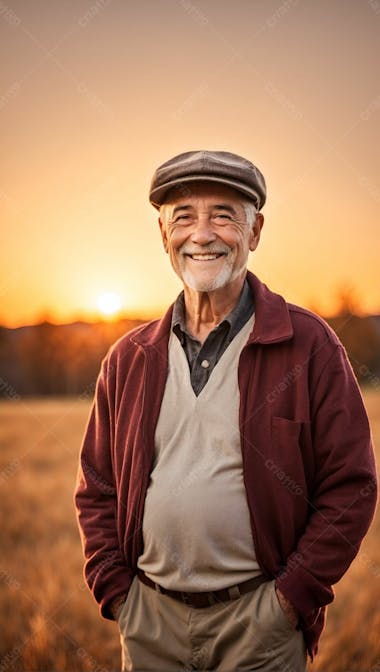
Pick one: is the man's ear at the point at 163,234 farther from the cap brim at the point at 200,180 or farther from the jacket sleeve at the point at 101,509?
the jacket sleeve at the point at 101,509

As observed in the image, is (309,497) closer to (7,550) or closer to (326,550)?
(326,550)

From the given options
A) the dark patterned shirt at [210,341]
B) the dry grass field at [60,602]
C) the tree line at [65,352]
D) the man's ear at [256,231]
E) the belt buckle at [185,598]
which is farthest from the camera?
the tree line at [65,352]

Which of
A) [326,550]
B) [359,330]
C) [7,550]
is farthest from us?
[359,330]

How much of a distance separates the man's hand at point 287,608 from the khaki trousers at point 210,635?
2 centimetres

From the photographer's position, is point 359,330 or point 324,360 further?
point 359,330

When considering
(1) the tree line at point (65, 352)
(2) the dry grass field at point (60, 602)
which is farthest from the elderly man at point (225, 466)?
(1) the tree line at point (65, 352)

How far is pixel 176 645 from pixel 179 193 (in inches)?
73.9

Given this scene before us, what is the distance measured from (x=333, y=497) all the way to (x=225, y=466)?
1.41 ft

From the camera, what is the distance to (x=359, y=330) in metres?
30.8

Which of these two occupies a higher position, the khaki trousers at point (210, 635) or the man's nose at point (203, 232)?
the man's nose at point (203, 232)

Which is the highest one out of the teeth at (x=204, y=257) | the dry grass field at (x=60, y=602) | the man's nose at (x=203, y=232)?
the man's nose at (x=203, y=232)

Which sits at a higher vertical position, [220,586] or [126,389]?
[126,389]

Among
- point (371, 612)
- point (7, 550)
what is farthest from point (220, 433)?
point (7, 550)

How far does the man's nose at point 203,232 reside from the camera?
268 centimetres
